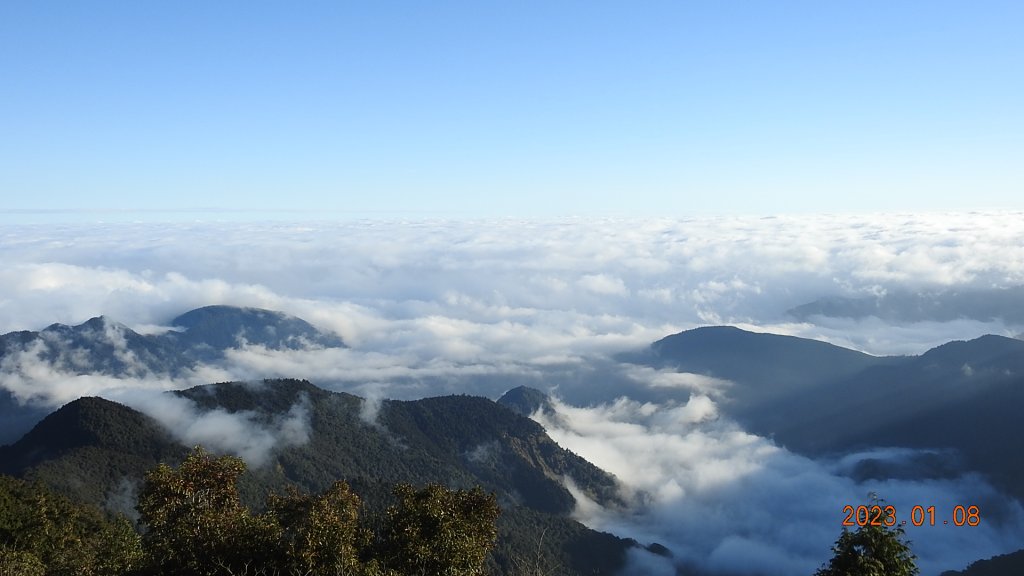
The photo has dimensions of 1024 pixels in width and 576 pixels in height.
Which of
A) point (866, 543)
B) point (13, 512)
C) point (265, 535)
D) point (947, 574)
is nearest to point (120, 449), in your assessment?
point (13, 512)

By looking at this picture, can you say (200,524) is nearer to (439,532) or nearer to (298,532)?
(298,532)

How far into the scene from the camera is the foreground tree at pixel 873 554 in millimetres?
27500

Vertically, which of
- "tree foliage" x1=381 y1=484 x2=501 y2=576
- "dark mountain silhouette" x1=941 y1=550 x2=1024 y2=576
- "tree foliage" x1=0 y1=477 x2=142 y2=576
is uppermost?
"tree foliage" x1=381 y1=484 x2=501 y2=576

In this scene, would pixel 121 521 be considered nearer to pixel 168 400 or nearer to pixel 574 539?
pixel 574 539

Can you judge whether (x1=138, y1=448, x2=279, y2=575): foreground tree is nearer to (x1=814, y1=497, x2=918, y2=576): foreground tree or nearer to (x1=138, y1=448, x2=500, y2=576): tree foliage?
(x1=138, y1=448, x2=500, y2=576): tree foliage

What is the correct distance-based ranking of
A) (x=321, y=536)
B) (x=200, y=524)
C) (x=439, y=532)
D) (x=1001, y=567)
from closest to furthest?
(x=321, y=536) → (x=200, y=524) → (x=439, y=532) → (x=1001, y=567)

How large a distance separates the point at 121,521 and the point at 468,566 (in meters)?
45.3

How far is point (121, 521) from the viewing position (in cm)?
5956

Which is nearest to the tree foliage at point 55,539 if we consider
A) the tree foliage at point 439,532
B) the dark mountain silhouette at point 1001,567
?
the tree foliage at point 439,532

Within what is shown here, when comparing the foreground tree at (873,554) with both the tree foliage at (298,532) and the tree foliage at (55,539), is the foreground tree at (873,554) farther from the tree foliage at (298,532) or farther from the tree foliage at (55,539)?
the tree foliage at (55,539)

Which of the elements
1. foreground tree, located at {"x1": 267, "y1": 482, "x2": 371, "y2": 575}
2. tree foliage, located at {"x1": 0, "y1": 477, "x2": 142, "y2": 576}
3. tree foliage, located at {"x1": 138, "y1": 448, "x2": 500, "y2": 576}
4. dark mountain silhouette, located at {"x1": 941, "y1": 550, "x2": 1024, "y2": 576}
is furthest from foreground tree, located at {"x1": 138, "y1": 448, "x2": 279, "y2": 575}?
dark mountain silhouette, located at {"x1": 941, "y1": 550, "x2": 1024, "y2": 576}

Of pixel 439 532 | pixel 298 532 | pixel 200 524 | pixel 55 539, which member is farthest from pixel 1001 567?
pixel 55 539

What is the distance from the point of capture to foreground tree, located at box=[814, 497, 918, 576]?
2750cm

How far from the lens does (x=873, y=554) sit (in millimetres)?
28094
